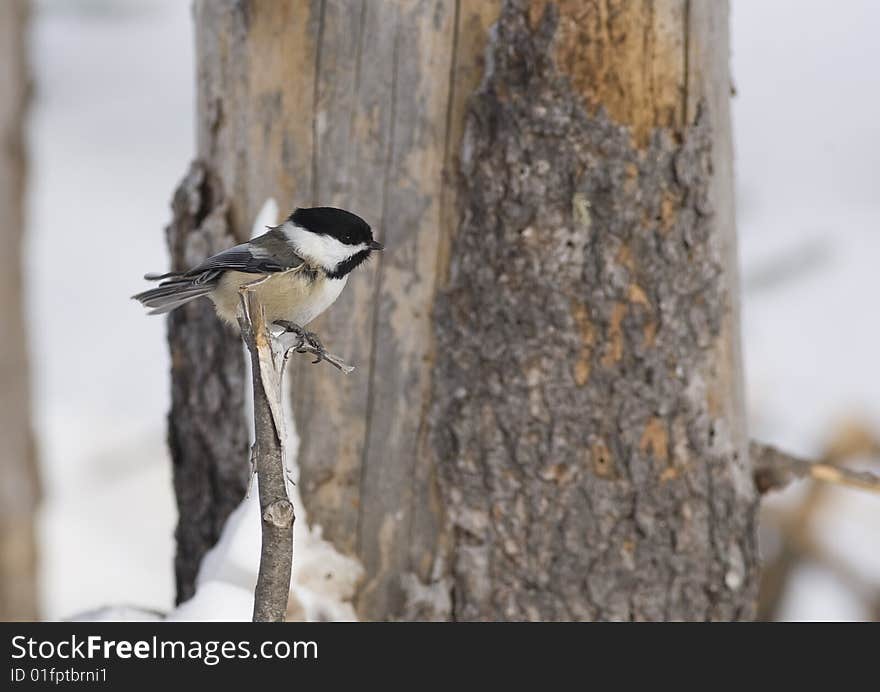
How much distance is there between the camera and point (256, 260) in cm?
115

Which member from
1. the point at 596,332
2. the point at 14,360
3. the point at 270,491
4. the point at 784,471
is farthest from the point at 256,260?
the point at 14,360

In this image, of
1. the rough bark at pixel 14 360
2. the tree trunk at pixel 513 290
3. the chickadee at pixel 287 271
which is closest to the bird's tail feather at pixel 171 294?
the chickadee at pixel 287 271

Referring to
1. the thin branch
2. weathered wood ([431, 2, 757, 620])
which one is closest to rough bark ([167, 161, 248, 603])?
weathered wood ([431, 2, 757, 620])

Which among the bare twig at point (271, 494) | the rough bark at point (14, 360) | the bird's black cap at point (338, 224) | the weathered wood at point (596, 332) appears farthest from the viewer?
the rough bark at point (14, 360)

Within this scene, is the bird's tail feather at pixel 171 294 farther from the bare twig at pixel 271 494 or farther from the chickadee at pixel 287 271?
the bare twig at pixel 271 494

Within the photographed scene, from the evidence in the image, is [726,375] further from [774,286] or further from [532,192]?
[774,286]

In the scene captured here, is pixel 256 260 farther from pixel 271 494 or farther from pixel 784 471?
pixel 784 471

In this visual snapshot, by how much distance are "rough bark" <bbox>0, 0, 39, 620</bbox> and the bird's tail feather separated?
248 centimetres

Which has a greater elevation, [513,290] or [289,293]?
[513,290]

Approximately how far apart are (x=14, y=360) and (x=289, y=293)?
271 cm

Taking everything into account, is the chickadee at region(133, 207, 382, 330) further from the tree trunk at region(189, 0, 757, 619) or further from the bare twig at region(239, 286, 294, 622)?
the tree trunk at region(189, 0, 757, 619)

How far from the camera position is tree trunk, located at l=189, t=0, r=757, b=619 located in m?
1.50

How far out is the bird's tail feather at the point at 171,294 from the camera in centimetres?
113
